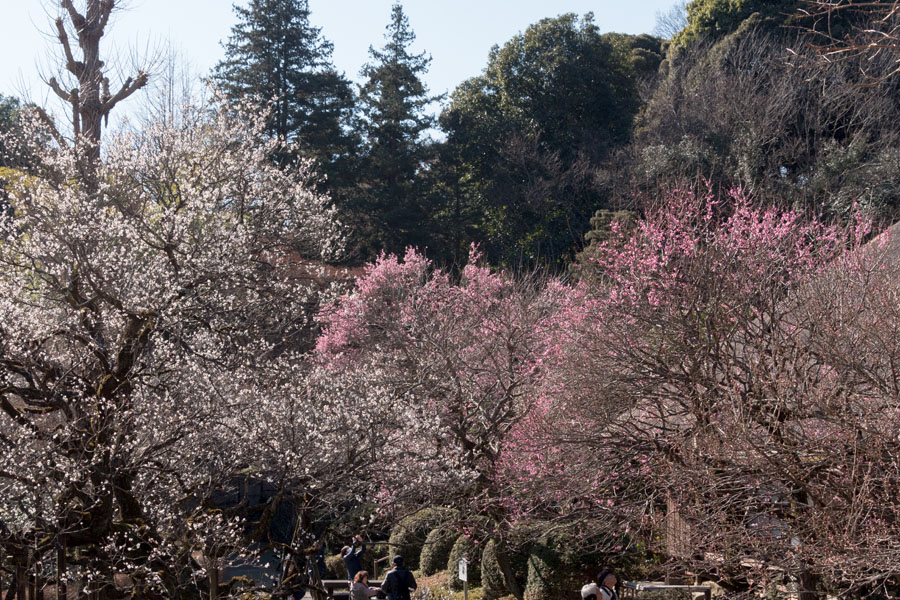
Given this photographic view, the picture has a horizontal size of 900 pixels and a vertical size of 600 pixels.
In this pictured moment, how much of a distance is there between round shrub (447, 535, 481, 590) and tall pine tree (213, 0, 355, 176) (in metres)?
18.5

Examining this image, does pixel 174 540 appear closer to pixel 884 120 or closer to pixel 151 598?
pixel 151 598

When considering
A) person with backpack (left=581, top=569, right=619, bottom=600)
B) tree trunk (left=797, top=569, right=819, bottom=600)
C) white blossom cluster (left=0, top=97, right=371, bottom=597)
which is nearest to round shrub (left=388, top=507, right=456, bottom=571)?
white blossom cluster (left=0, top=97, right=371, bottom=597)

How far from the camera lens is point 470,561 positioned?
1303 cm

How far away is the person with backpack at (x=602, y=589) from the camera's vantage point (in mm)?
7672

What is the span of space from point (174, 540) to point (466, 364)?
261 inches

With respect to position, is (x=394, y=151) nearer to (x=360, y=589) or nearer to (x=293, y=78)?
(x=293, y=78)

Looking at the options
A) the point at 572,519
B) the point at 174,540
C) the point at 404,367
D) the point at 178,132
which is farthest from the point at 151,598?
the point at 404,367

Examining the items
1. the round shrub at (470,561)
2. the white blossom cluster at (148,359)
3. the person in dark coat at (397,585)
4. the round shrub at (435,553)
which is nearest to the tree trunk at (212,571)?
the white blossom cluster at (148,359)

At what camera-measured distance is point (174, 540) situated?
8.76 metres

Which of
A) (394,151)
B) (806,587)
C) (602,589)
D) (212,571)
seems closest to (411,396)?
(212,571)

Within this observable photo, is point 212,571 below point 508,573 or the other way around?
the other way around

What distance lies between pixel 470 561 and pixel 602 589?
17.1 ft

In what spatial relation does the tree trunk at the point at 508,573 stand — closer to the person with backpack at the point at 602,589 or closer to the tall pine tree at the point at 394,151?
the person with backpack at the point at 602,589

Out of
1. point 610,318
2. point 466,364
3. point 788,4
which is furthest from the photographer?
point 788,4
